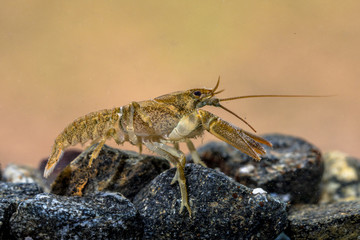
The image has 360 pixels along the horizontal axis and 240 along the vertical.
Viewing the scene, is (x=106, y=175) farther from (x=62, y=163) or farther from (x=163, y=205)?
(x=163, y=205)

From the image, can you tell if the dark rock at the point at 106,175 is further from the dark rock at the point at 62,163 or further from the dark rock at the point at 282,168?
the dark rock at the point at 282,168

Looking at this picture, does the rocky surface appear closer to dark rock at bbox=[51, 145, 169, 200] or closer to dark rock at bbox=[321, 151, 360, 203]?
dark rock at bbox=[51, 145, 169, 200]

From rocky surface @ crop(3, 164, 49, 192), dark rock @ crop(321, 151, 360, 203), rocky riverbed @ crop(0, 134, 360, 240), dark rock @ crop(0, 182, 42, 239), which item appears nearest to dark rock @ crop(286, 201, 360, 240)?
rocky riverbed @ crop(0, 134, 360, 240)

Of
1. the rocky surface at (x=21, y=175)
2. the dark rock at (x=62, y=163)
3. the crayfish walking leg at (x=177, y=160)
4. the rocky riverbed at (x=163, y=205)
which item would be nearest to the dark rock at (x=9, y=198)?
the rocky riverbed at (x=163, y=205)


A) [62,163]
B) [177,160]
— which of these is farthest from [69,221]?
[62,163]

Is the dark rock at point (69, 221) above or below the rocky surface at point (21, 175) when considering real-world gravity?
above

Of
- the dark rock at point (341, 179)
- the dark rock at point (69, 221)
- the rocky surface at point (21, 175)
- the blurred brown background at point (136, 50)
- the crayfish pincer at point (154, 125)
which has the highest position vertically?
the blurred brown background at point (136, 50)
